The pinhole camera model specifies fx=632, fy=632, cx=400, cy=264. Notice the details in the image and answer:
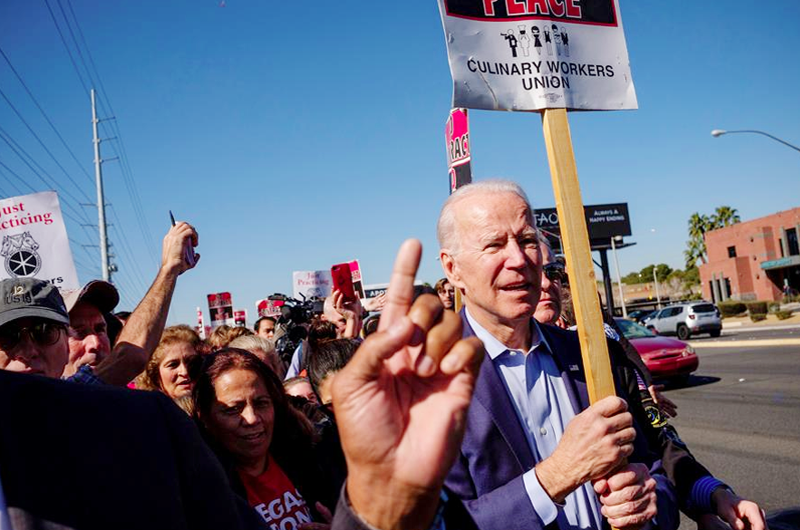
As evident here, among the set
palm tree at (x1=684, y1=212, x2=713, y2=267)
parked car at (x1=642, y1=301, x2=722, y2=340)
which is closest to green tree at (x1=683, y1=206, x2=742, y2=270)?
palm tree at (x1=684, y1=212, x2=713, y2=267)

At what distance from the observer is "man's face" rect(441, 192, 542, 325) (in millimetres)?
2271

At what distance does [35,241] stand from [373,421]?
3.14 m

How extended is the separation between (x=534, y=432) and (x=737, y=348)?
20.1 meters

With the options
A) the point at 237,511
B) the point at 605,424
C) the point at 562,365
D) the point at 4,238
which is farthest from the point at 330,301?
the point at 237,511

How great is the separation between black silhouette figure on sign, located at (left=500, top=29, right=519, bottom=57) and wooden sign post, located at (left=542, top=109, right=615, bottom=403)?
0.26m

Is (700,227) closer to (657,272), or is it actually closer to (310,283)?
(657,272)

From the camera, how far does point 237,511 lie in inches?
48.3

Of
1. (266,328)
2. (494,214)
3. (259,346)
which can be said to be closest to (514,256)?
(494,214)

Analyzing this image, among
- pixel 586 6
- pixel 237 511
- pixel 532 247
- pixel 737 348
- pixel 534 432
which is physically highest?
pixel 586 6

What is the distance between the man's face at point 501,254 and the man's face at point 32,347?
1430mm

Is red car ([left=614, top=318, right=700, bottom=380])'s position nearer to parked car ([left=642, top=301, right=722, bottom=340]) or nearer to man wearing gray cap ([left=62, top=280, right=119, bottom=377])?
man wearing gray cap ([left=62, top=280, right=119, bottom=377])

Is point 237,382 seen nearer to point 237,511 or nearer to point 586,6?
point 237,511

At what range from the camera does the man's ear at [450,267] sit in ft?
7.98

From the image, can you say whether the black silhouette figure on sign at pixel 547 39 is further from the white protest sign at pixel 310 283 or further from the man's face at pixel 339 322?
the white protest sign at pixel 310 283
